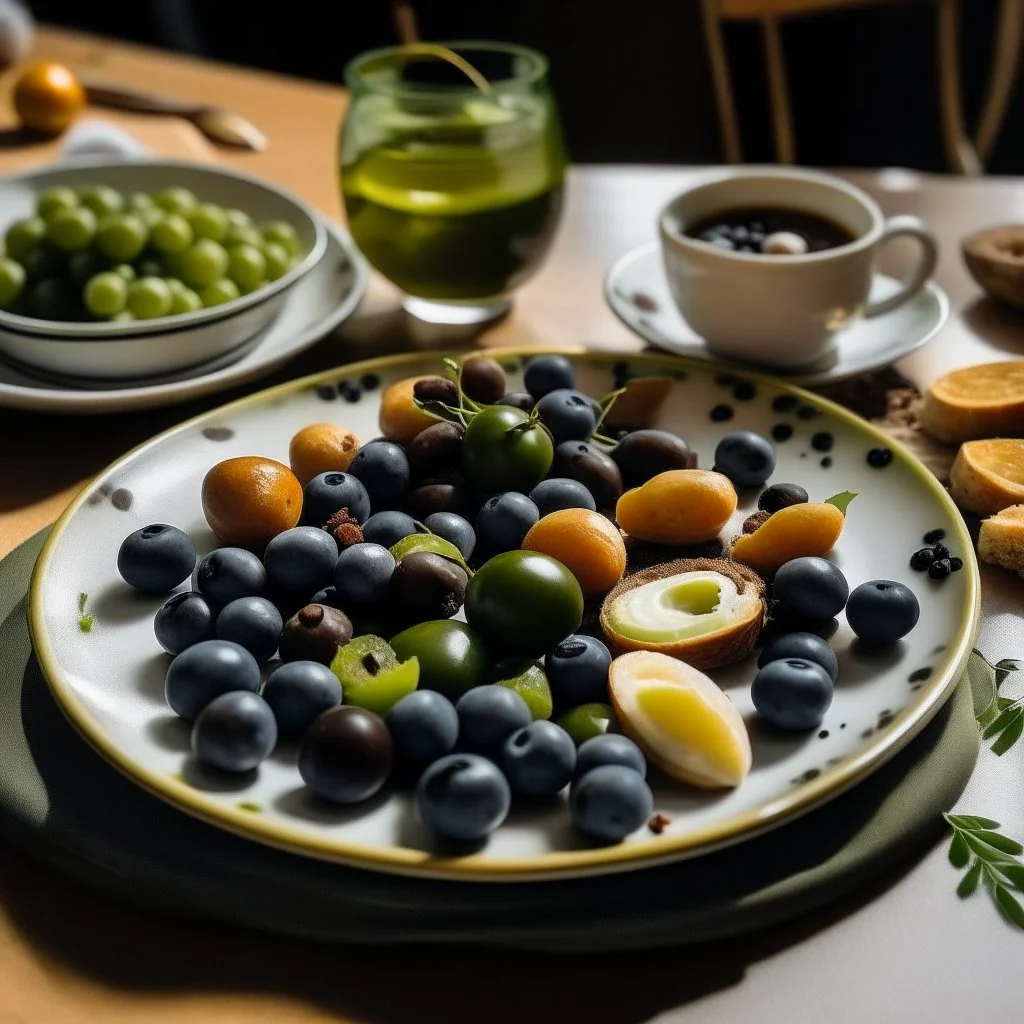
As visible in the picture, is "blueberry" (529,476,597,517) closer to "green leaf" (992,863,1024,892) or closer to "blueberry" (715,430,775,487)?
"blueberry" (715,430,775,487)

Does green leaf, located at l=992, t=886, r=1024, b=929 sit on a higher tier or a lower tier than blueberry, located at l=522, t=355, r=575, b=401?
lower

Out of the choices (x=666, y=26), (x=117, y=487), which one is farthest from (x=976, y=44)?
(x=117, y=487)

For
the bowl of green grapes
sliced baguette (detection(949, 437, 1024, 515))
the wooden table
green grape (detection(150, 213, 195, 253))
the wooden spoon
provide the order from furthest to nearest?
the wooden spoon
green grape (detection(150, 213, 195, 253))
the bowl of green grapes
sliced baguette (detection(949, 437, 1024, 515))
the wooden table

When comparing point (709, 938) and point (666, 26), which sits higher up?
point (709, 938)

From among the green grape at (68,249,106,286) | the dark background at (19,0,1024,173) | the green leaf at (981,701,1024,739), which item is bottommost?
the dark background at (19,0,1024,173)

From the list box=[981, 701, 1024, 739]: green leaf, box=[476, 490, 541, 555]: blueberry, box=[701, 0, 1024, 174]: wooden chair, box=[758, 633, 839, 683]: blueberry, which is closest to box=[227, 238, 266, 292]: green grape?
box=[476, 490, 541, 555]: blueberry

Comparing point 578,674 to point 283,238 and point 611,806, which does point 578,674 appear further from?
point 283,238

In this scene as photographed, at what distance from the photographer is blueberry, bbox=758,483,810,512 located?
0.84m

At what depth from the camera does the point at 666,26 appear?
2.72 meters

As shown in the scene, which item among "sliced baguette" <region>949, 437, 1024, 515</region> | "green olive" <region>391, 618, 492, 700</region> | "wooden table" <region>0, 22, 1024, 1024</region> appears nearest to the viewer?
"wooden table" <region>0, 22, 1024, 1024</region>

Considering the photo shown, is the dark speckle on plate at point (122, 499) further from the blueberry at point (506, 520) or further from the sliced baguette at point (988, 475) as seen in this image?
the sliced baguette at point (988, 475)

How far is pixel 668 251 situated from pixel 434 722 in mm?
614

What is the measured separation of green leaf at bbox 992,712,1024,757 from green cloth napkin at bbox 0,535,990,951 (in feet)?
0.09

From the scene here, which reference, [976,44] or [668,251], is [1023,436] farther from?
[976,44]
